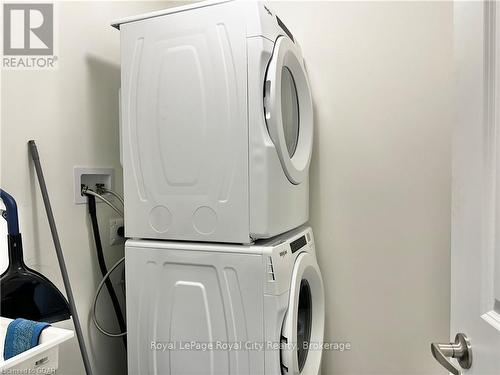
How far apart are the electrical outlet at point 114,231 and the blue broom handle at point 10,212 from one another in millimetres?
591

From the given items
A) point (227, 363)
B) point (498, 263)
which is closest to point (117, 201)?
point (227, 363)

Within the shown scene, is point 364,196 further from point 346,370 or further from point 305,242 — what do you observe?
A: point 346,370

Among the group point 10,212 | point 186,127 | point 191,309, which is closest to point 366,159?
point 186,127

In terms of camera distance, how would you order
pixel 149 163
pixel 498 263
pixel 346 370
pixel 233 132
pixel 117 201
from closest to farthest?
pixel 498 263
pixel 233 132
pixel 149 163
pixel 117 201
pixel 346 370

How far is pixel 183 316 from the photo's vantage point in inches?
52.3

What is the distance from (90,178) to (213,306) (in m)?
0.77

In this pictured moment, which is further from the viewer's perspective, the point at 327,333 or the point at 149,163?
the point at 327,333

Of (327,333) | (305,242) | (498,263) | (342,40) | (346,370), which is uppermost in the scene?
(342,40)

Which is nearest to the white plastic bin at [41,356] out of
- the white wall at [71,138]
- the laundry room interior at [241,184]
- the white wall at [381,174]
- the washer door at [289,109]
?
the laundry room interior at [241,184]

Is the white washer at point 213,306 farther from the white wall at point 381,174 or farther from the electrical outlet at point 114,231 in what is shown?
the white wall at point 381,174

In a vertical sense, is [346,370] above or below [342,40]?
below

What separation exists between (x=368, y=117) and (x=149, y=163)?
106 cm

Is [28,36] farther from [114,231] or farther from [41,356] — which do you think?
[41,356]

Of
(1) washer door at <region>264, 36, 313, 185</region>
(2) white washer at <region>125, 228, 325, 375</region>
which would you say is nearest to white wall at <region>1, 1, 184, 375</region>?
(2) white washer at <region>125, 228, 325, 375</region>
